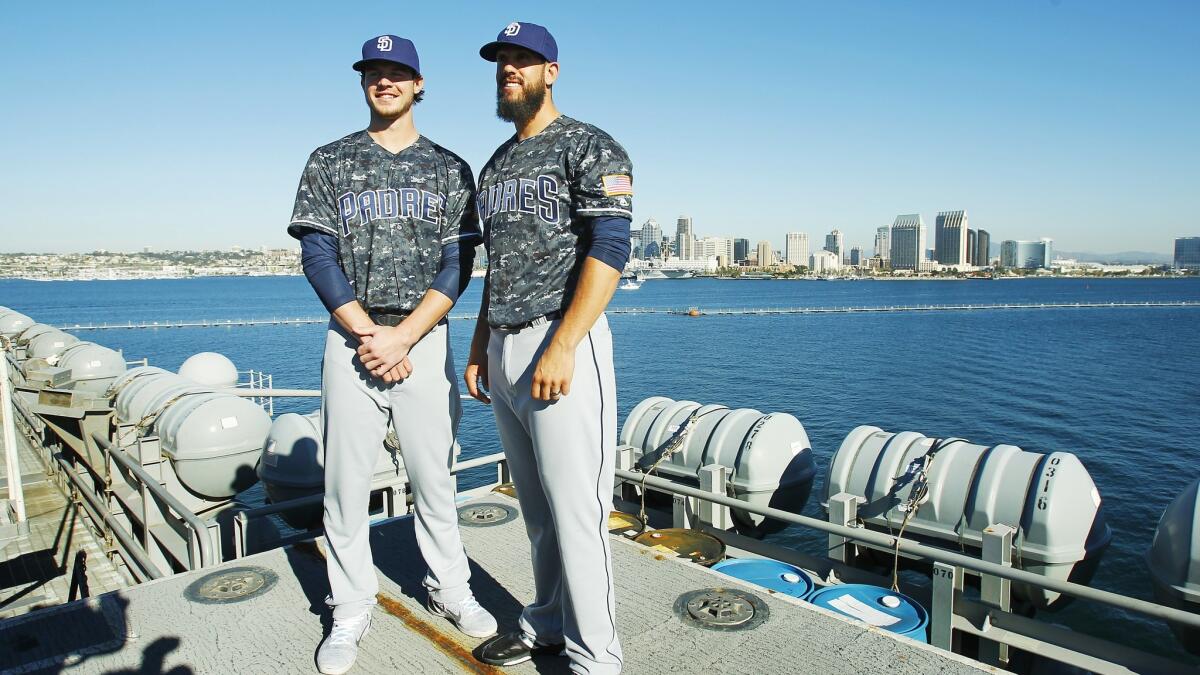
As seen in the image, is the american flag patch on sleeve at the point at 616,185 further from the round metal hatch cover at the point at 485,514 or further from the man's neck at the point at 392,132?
the round metal hatch cover at the point at 485,514

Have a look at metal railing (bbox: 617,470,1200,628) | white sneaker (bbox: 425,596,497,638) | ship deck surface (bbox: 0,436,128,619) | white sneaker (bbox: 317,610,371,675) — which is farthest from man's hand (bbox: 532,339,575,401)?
ship deck surface (bbox: 0,436,128,619)

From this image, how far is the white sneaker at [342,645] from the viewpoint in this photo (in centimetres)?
328

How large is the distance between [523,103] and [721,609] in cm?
260

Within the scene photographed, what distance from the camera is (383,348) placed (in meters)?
3.29

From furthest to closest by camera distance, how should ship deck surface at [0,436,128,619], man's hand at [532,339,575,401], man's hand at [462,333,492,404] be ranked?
ship deck surface at [0,436,128,619], man's hand at [462,333,492,404], man's hand at [532,339,575,401]

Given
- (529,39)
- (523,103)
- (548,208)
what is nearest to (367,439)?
(548,208)

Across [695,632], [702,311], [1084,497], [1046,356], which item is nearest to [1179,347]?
[1046,356]

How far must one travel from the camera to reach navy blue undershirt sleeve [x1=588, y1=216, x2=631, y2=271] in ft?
9.13

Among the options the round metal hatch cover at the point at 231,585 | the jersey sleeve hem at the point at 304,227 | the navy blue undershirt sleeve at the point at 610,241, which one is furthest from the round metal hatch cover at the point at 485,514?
the navy blue undershirt sleeve at the point at 610,241

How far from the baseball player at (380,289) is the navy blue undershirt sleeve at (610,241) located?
906 mm

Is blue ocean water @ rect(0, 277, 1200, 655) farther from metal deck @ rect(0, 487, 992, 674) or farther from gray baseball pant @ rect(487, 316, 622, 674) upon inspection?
gray baseball pant @ rect(487, 316, 622, 674)

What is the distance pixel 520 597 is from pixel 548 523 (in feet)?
3.34

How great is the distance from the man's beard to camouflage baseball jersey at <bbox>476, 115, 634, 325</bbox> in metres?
0.09

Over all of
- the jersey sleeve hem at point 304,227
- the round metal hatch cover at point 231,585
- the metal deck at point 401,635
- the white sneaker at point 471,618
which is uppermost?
the jersey sleeve hem at point 304,227
